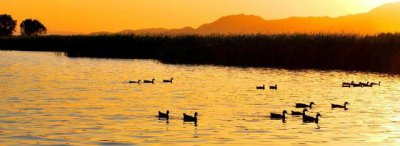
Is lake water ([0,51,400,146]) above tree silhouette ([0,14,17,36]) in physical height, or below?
below

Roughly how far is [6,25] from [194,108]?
489ft

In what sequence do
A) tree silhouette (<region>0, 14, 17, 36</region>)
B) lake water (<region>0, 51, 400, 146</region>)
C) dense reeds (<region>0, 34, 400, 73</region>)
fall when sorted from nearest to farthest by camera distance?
lake water (<region>0, 51, 400, 146</region>)
dense reeds (<region>0, 34, 400, 73</region>)
tree silhouette (<region>0, 14, 17, 36</region>)

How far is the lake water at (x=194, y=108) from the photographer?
902 inches

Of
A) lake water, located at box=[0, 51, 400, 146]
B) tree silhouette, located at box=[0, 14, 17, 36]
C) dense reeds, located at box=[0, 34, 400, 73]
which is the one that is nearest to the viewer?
lake water, located at box=[0, 51, 400, 146]

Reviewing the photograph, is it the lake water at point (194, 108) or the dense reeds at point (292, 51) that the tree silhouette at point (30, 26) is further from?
the lake water at point (194, 108)

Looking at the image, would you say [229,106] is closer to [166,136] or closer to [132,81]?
[166,136]

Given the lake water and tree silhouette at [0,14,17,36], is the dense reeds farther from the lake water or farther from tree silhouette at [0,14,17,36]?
tree silhouette at [0,14,17,36]

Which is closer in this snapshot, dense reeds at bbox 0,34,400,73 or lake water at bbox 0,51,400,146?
lake water at bbox 0,51,400,146

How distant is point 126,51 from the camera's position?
264ft

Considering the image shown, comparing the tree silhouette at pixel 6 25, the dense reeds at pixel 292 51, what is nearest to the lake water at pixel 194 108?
the dense reeds at pixel 292 51

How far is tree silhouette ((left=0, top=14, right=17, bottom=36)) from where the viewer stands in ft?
568

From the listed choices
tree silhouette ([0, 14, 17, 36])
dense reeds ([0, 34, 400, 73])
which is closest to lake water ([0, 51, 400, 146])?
dense reeds ([0, 34, 400, 73])

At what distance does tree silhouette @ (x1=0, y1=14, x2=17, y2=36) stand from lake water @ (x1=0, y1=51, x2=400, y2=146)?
120774 millimetres

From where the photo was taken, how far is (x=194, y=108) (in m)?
32.0
